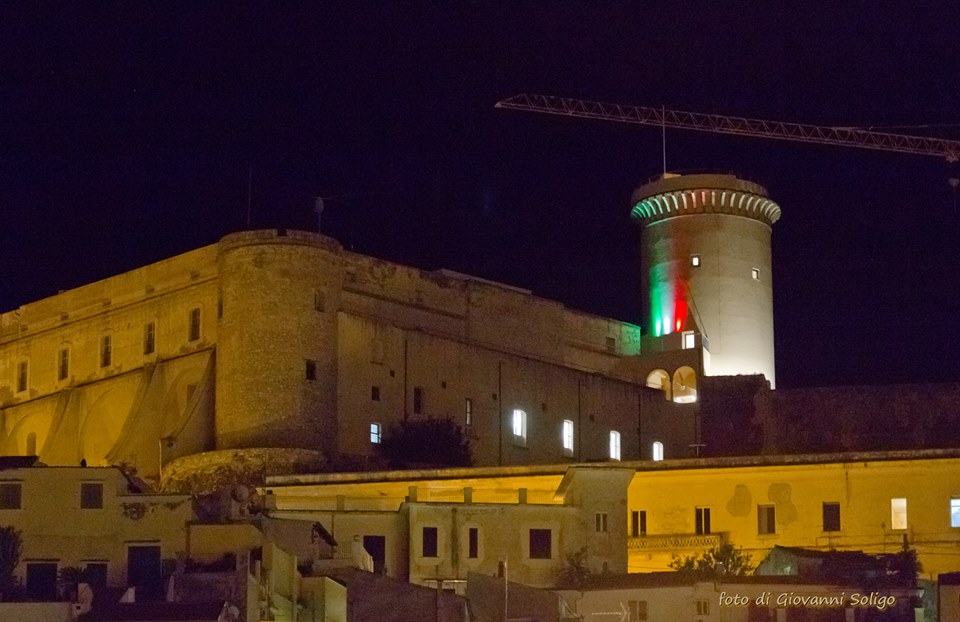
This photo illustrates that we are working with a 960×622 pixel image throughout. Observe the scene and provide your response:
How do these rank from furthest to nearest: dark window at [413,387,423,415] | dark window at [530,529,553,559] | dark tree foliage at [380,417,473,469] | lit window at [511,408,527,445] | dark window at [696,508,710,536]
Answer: lit window at [511,408,527,445] < dark window at [413,387,423,415] < dark tree foliage at [380,417,473,469] < dark window at [696,508,710,536] < dark window at [530,529,553,559]

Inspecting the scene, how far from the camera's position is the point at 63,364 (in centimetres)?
7769

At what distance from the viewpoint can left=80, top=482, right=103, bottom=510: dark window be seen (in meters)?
51.8

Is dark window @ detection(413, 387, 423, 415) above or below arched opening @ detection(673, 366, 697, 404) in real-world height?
below

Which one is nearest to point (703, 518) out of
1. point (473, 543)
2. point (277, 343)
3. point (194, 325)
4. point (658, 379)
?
point (473, 543)

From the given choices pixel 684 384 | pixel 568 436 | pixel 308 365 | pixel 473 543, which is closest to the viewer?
pixel 473 543

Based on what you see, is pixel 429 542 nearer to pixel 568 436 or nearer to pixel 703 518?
pixel 703 518

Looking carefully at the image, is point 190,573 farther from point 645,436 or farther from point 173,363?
point 645,436

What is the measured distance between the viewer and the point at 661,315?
84.1 metres

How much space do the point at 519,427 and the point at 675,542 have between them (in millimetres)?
14859

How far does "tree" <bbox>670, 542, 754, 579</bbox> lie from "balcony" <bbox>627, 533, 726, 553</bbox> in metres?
0.34


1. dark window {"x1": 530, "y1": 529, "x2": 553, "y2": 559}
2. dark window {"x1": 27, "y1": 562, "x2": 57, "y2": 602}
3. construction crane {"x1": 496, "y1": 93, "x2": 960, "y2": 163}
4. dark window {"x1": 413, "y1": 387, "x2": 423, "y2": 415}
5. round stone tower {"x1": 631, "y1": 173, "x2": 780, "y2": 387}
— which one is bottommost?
dark window {"x1": 27, "y1": 562, "x2": 57, "y2": 602}

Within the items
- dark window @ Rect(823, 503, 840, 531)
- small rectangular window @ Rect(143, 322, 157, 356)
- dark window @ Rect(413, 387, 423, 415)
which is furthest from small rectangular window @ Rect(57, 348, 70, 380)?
dark window @ Rect(823, 503, 840, 531)

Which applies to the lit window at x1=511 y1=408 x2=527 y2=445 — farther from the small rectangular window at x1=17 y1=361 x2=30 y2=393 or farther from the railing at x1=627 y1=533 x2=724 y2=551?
the small rectangular window at x1=17 y1=361 x2=30 y2=393

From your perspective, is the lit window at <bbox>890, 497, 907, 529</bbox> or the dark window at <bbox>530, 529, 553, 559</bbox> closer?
the dark window at <bbox>530, 529, 553, 559</bbox>
